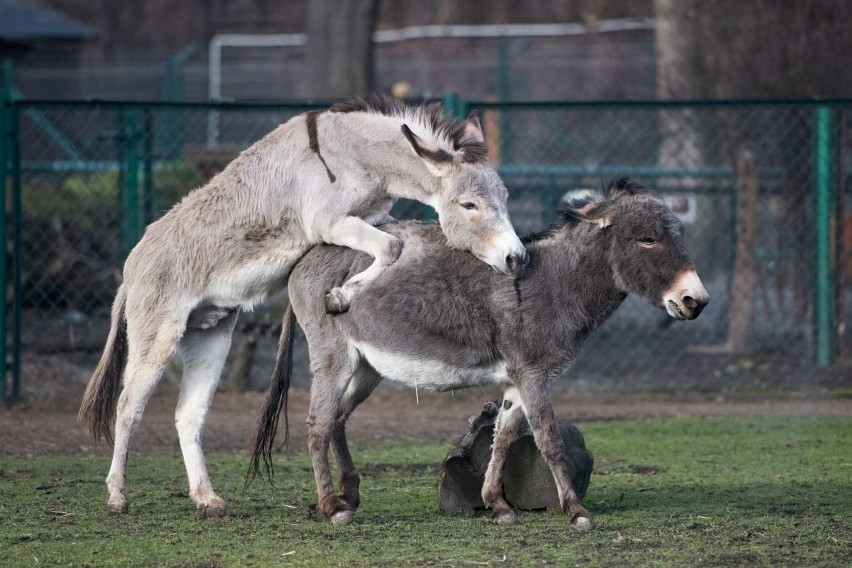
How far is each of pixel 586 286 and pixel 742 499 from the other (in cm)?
140

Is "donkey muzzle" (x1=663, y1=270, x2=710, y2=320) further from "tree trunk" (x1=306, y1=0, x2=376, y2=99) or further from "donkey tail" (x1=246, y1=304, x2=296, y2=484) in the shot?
"tree trunk" (x1=306, y1=0, x2=376, y2=99)

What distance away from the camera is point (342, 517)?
5473mm

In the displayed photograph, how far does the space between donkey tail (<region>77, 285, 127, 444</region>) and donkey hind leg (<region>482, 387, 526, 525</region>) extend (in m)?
1.99

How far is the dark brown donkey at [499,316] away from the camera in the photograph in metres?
5.48

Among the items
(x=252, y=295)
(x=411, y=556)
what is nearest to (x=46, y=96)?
(x=252, y=295)

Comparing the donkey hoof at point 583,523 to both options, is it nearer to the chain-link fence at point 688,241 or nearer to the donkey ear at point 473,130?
the donkey ear at point 473,130

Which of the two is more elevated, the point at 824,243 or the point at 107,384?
the point at 824,243

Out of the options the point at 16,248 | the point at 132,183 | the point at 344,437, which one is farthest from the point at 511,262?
the point at 132,183

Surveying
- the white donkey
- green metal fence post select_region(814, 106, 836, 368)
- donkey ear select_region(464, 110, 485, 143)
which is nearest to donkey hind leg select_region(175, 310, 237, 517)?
the white donkey

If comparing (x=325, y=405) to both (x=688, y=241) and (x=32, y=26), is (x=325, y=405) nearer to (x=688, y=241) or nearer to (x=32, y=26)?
(x=688, y=241)

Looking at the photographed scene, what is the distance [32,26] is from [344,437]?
17045 mm

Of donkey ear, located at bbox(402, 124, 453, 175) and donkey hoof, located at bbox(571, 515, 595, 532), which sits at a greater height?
donkey ear, located at bbox(402, 124, 453, 175)

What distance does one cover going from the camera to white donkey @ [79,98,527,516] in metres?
5.71

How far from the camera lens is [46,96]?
2139 cm
